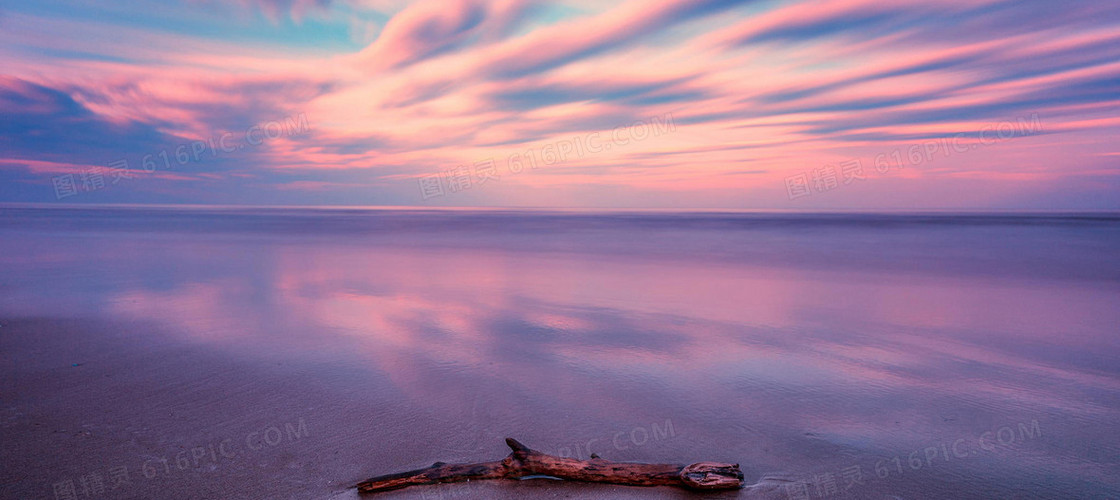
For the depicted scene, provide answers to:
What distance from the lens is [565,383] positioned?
5.33m

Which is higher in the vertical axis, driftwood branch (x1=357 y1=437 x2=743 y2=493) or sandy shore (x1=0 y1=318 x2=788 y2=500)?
sandy shore (x1=0 y1=318 x2=788 y2=500)

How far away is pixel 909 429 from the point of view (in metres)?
4.27

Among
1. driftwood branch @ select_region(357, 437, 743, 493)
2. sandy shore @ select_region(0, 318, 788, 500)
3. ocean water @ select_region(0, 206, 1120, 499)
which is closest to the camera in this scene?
driftwood branch @ select_region(357, 437, 743, 493)

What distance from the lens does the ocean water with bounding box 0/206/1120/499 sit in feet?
12.0

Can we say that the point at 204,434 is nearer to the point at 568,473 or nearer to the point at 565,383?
the point at 568,473

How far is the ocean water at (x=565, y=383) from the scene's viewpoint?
3.66 meters

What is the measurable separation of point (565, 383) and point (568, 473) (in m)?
1.95

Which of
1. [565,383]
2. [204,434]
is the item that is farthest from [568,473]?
[204,434]

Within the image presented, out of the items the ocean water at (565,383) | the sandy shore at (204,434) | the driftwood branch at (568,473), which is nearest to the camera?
the driftwood branch at (568,473)

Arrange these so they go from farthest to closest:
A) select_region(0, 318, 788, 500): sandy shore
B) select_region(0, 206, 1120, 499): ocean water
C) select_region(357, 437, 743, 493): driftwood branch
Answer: select_region(0, 206, 1120, 499): ocean water < select_region(0, 318, 788, 500): sandy shore < select_region(357, 437, 743, 493): driftwood branch

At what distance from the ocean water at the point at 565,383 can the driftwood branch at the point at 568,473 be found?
0.27 ft

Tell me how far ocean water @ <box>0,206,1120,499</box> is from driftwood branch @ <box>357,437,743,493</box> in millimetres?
83

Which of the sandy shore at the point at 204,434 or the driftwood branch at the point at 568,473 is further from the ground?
the sandy shore at the point at 204,434

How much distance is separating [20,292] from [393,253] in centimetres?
1026
